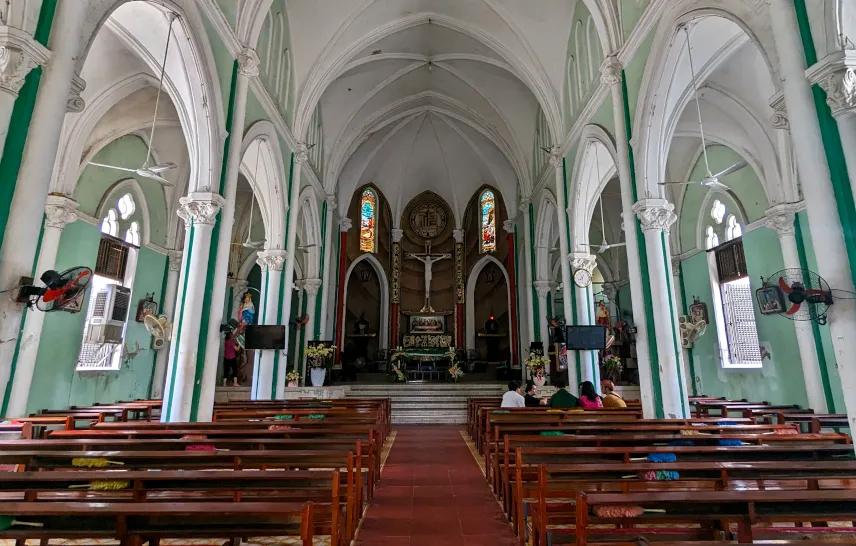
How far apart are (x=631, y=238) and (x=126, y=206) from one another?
14.0 m

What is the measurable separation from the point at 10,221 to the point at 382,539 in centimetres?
443

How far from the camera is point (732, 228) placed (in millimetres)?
14539

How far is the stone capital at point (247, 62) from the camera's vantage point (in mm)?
9773

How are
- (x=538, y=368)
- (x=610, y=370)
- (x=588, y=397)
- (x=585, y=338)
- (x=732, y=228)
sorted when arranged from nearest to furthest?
(x=588, y=397) → (x=585, y=338) → (x=732, y=228) → (x=538, y=368) → (x=610, y=370)

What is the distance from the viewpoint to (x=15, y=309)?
14.1ft

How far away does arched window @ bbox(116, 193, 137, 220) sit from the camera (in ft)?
45.8

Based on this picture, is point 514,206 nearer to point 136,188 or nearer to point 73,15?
point 136,188

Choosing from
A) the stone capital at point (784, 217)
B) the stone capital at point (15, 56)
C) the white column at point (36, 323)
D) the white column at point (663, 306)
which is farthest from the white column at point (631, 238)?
the white column at point (36, 323)

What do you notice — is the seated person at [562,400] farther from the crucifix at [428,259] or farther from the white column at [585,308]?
the crucifix at [428,259]

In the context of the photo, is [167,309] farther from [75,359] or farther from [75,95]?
[75,95]

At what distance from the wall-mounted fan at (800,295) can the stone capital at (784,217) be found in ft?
26.7

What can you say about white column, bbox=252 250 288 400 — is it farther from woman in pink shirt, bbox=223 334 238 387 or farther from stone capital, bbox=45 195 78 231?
woman in pink shirt, bbox=223 334 238 387

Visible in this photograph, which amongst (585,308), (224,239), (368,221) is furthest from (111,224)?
(585,308)

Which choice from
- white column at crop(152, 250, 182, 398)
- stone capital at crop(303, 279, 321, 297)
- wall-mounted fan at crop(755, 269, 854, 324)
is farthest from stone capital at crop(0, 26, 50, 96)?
stone capital at crop(303, 279, 321, 297)
